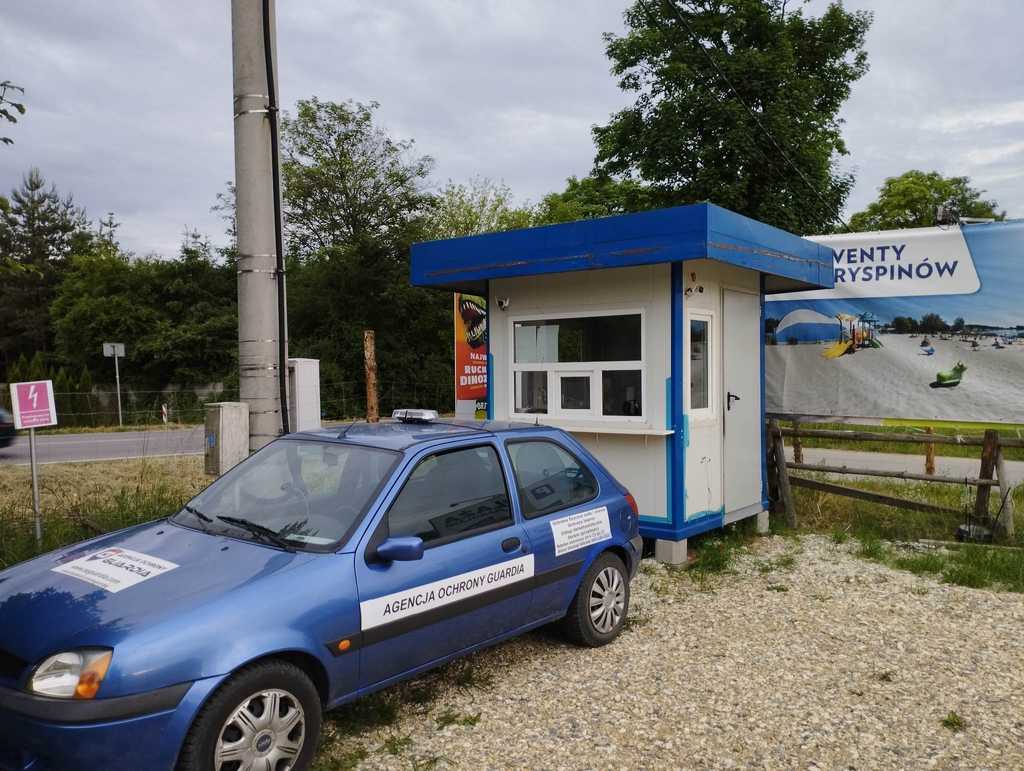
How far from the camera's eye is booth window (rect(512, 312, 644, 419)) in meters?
7.59

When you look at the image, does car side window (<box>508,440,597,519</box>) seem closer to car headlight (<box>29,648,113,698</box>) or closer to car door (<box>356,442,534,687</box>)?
car door (<box>356,442,534,687</box>)

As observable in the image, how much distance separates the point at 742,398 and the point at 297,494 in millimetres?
5526

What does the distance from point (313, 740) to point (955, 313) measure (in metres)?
8.88

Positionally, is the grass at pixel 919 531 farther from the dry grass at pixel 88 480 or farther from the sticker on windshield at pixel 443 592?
the dry grass at pixel 88 480

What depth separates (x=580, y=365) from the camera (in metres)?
7.81

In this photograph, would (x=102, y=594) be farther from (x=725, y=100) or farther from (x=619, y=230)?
(x=725, y=100)

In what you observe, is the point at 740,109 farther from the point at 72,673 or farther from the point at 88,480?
the point at 72,673

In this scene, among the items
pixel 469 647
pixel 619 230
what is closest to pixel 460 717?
pixel 469 647

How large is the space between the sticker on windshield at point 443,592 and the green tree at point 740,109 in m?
18.9

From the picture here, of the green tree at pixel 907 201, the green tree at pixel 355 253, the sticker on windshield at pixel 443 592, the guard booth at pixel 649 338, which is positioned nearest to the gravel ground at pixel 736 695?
the sticker on windshield at pixel 443 592

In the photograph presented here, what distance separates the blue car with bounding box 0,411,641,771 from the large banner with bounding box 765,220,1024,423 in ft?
18.6

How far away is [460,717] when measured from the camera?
4.21m

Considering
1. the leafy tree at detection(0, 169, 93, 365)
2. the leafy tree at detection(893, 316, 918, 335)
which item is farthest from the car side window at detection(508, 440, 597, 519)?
the leafy tree at detection(0, 169, 93, 365)

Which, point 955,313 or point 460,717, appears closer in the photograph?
point 460,717
